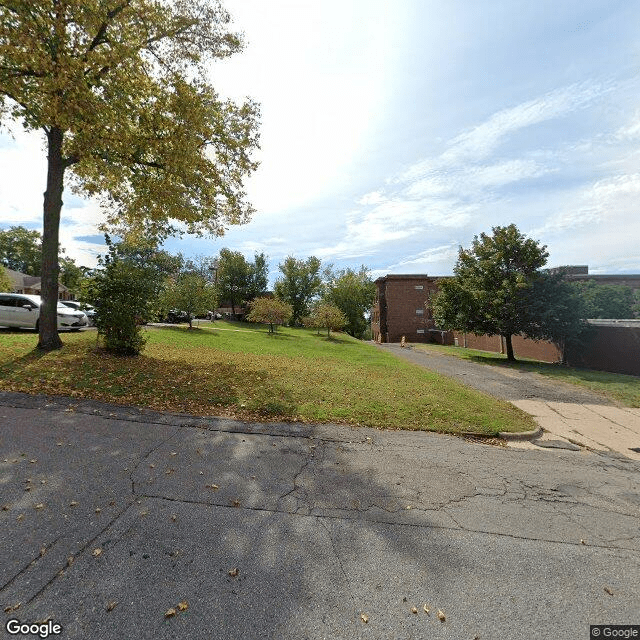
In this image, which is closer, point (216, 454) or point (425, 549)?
point (425, 549)

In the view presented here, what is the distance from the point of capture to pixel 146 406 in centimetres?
625

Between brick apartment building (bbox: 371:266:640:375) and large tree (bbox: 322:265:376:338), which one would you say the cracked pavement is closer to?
brick apartment building (bbox: 371:266:640:375)

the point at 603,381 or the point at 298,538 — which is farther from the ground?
the point at 298,538

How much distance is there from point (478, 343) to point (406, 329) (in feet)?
38.6

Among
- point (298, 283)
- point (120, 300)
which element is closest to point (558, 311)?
point (120, 300)

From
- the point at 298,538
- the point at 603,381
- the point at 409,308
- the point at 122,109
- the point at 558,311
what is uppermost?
the point at 122,109

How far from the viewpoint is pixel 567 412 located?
340 inches

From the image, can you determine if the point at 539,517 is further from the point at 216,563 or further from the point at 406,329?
the point at 406,329

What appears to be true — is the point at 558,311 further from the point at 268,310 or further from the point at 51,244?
the point at 268,310

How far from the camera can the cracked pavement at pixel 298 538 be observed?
220 centimetres

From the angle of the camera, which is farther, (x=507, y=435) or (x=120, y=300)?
(x=120, y=300)

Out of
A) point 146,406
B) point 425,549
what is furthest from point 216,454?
point 425,549

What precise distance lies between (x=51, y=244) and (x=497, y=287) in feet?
68.3

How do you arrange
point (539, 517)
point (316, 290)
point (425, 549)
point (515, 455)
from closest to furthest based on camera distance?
point (425, 549), point (539, 517), point (515, 455), point (316, 290)
